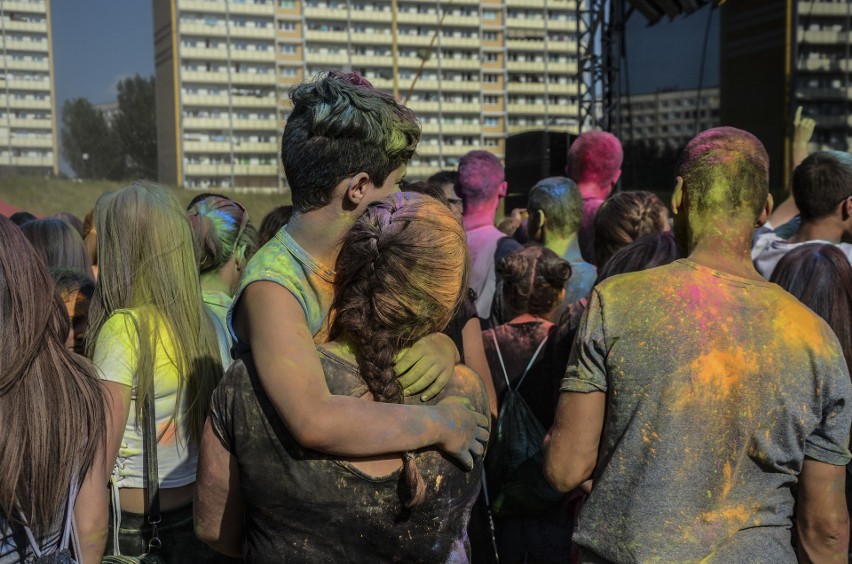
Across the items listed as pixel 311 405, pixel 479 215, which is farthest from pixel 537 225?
pixel 311 405

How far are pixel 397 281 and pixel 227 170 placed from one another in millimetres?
48363

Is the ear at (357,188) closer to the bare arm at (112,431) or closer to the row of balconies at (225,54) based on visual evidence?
the bare arm at (112,431)

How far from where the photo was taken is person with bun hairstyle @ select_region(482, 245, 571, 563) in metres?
2.84

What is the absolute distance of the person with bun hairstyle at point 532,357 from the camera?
2.84 meters

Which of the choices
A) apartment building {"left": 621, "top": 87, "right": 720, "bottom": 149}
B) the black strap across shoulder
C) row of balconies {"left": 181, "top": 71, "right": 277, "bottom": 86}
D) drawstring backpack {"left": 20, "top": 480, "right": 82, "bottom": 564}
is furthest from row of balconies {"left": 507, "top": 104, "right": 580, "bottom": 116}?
drawstring backpack {"left": 20, "top": 480, "right": 82, "bottom": 564}

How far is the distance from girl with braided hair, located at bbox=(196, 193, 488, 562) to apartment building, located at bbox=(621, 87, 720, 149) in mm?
11397

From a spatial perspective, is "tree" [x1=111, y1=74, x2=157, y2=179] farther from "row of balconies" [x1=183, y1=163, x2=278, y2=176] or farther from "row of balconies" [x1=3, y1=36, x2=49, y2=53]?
"row of balconies" [x1=183, y1=163, x2=278, y2=176]

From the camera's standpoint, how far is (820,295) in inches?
104

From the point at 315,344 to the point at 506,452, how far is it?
4.99 ft

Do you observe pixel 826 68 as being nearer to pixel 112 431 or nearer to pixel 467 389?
pixel 467 389

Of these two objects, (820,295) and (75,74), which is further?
(75,74)

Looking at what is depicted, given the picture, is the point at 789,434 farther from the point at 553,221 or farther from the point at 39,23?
the point at 39,23

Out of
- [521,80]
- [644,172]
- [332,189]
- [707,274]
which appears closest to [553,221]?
[707,274]

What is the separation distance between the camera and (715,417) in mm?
1678
